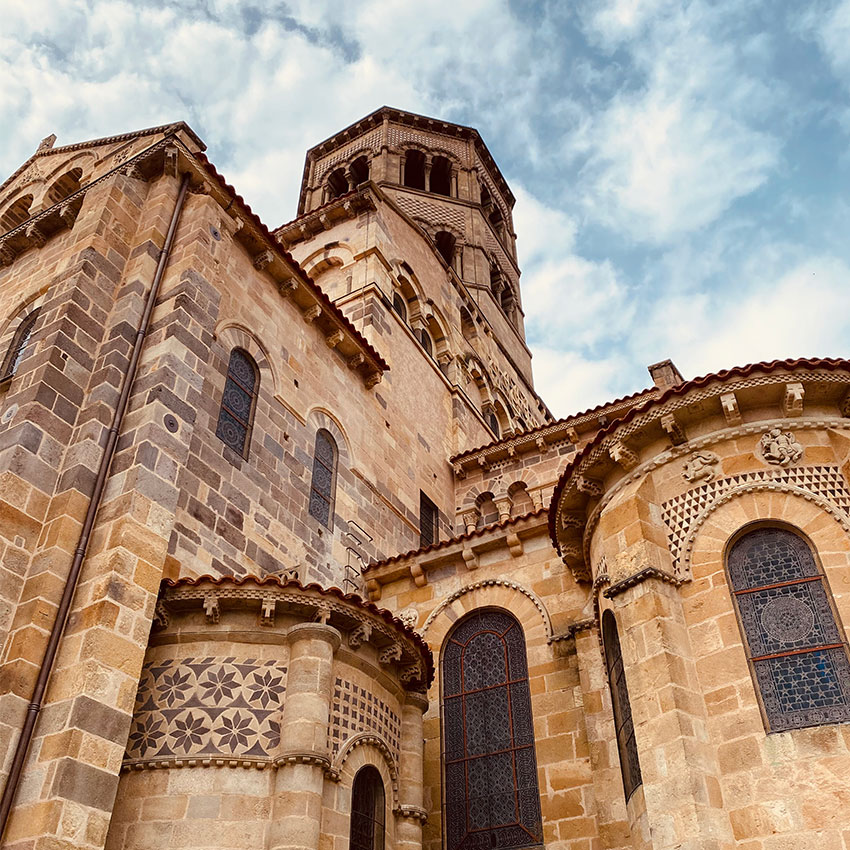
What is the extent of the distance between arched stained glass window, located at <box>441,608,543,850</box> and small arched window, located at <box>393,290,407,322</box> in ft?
33.1

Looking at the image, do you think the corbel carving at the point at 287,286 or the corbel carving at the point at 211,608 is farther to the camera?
the corbel carving at the point at 287,286

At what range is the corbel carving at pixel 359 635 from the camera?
945cm

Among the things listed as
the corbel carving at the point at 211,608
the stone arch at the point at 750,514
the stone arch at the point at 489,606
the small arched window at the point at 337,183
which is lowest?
the corbel carving at the point at 211,608

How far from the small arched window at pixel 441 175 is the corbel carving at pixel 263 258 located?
2108 centimetres

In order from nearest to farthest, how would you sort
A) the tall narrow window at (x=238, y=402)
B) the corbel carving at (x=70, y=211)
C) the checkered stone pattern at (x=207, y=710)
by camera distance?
the checkered stone pattern at (x=207, y=710) < the tall narrow window at (x=238, y=402) < the corbel carving at (x=70, y=211)

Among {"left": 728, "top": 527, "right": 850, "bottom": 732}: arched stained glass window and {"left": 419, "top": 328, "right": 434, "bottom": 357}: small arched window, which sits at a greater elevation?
{"left": 419, "top": 328, "right": 434, "bottom": 357}: small arched window

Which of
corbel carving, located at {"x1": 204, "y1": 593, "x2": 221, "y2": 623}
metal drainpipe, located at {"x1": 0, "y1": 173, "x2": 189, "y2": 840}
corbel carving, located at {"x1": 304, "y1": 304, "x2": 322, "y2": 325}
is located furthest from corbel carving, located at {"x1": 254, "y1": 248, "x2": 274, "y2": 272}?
corbel carving, located at {"x1": 204, "y1": 593, "x2": 221, "y2": 623}

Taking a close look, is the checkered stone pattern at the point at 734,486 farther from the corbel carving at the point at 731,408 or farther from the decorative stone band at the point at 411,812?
the decorative stone band at the point at 411,812

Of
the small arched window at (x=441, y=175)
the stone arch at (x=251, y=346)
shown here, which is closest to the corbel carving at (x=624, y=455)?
the stone arch at (x=251, y=346)

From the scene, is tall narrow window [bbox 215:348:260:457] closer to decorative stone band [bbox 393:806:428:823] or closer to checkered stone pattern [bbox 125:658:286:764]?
checkered stone pattern [bbox 125:658:286:764]

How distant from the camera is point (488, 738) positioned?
37.0ft

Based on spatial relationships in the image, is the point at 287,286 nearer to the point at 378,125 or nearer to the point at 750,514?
the point at 750,514

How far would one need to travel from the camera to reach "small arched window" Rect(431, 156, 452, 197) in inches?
1340

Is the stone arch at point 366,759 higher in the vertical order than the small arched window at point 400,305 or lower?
lower
